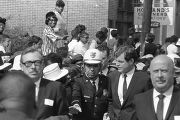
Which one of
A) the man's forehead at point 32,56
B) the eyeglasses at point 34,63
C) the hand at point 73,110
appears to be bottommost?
the hand at point 73,110

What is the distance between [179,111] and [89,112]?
5.74 feet

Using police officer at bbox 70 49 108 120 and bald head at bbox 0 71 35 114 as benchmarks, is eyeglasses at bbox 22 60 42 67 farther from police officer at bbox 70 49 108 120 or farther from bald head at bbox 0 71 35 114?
bald head at bbox 0 71 35 114

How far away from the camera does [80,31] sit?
1462cm

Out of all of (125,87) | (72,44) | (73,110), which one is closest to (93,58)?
(125,87)

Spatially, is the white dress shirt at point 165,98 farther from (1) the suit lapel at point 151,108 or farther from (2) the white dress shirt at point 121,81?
(2) the white dress shirt at point 121,81

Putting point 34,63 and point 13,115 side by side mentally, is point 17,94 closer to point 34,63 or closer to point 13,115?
point 13,115

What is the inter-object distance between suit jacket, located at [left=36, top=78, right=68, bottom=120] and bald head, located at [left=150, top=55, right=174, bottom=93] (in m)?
1.16

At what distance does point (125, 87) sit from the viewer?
8078mm

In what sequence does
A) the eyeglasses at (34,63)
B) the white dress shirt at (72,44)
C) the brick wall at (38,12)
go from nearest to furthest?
the eyeglasses at (34,63) → the white dress shirt at (72,44) → the brick wall at (38,12)

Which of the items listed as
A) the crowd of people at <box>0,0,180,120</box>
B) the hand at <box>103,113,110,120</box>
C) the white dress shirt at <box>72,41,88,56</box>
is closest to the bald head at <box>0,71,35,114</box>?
the crowd of people at <box>0,0,180,120</box>

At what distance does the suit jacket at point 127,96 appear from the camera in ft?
26.0

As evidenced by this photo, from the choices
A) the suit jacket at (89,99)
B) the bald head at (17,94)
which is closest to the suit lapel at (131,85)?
the suit jacket at (89,99)

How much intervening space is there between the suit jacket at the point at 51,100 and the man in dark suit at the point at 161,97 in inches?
38.6

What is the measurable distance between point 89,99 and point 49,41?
5570 millimetres
